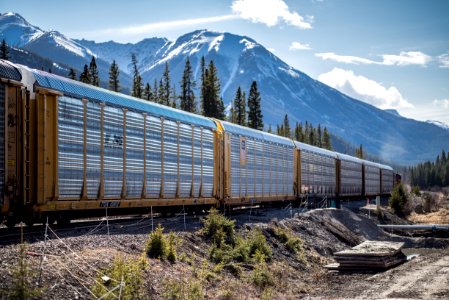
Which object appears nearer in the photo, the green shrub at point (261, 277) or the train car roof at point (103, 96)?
the train car roof at point (103, 96)

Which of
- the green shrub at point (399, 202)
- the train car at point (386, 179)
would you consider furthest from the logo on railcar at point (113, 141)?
the train car at point (386, 179)

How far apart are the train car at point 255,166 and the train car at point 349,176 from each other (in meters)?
14.5

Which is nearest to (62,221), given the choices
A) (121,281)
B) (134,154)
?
(134,154)

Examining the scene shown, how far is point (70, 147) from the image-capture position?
14656 mm

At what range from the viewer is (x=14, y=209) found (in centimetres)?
1290

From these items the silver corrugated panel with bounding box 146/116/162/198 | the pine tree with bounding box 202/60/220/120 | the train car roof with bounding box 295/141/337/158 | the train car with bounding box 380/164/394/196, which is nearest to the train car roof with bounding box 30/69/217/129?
the silver corrugated panel with bounding box 146/116/162/198

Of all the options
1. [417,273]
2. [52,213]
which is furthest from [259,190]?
[52,213]

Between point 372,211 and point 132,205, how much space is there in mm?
36811

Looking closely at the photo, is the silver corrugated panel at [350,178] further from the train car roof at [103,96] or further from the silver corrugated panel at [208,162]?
the train car roof at [103,96]

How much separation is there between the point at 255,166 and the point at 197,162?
6700mm

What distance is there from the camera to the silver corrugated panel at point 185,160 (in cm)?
2103

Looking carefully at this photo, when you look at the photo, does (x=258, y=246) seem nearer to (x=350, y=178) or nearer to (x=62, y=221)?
(x=62, y=221)

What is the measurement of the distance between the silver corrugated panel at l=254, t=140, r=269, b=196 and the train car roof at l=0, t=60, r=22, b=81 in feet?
55.8

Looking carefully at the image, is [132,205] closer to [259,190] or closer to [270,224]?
[270,224]
